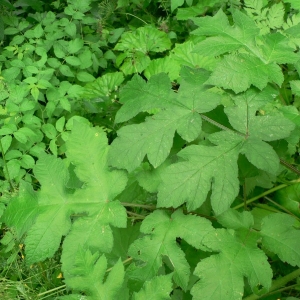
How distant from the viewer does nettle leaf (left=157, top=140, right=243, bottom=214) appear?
1.25 m

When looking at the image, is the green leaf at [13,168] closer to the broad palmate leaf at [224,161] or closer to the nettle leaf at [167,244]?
the nettle leaf at [167,244]

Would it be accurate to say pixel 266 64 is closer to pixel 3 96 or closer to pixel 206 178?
pixel 206 178

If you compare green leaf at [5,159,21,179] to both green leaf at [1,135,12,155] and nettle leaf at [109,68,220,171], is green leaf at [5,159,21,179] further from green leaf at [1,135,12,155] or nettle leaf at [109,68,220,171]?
nettle leaf at [109,68,220,171]

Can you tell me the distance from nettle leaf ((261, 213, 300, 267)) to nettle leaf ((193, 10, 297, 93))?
0.46m

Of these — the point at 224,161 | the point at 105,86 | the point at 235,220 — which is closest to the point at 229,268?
the point at 235,220

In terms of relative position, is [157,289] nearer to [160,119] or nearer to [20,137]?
[160,119]

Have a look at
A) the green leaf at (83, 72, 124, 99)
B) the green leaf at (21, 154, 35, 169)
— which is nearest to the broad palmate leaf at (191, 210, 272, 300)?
the green leaf at (21, 154, 35, 169)

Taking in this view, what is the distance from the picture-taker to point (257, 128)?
1370 mm

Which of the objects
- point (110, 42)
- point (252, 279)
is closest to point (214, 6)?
point (110, 42)

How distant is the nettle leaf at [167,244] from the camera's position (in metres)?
1.31

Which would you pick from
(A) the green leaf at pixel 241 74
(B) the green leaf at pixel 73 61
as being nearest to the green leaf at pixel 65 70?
(B) the green leaf at pixel 73 61

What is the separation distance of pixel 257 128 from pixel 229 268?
47 centimetres

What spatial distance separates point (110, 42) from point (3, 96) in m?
0.90

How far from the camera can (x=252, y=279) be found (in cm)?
127
